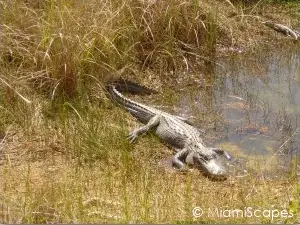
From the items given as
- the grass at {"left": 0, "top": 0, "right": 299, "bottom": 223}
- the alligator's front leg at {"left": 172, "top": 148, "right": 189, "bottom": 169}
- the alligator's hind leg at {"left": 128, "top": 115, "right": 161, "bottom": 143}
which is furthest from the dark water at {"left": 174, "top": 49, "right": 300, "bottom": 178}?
the alligator's hind leg at {"left": 128, "top": 115, "right": 161, "bottom": 143}

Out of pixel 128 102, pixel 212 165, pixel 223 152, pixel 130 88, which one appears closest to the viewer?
pixel 212 165

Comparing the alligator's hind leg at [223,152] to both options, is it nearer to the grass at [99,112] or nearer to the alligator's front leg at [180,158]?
the alligator's front leg at [180,158]

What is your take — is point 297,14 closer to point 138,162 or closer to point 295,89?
point 295,89

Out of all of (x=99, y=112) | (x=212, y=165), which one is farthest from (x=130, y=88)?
(x=212, y=165)

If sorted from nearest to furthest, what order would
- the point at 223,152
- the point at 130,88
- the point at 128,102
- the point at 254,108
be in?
1. the point at 223,152
2. the point at 128,102
3. the point at 254,108
4. the point at 130,88

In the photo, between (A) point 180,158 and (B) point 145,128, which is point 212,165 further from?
(B) point 145,128

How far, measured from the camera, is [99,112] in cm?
583

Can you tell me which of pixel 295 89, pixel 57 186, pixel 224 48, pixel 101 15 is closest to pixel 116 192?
pixel 57 186

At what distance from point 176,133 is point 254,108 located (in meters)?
1.06

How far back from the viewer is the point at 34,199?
13.6 ft

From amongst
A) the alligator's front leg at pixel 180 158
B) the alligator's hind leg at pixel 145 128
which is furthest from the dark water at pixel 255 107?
the alligator's hind leg at pixel 145 128

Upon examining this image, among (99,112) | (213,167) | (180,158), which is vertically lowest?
(213,167)

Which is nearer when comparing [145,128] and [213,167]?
[213,167]

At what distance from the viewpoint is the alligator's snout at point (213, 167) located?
512 centimetres
